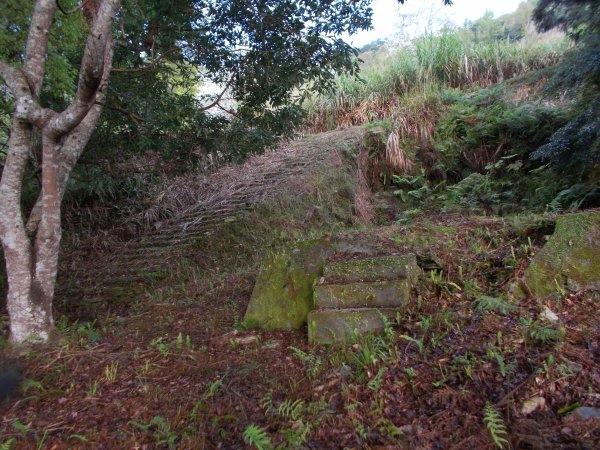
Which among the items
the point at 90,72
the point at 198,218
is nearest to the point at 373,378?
the point at 90,72

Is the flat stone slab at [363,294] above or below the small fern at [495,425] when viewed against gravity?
above

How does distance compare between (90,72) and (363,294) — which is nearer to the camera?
(90,72)

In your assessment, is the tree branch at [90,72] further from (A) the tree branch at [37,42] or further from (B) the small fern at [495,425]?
(B) the small fern at [495,425]

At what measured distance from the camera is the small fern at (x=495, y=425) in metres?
1.92

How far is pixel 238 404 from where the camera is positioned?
2533 mm

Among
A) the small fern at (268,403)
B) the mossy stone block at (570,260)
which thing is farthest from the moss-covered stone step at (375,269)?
the small fern at (268,403)

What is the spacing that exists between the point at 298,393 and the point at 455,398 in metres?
0.87

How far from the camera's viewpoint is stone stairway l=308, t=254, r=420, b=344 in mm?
3033

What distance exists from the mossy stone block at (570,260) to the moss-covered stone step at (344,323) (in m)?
1.00

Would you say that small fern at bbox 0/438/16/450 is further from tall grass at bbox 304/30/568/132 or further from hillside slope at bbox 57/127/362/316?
tall grass at bbox 304/30/568/132

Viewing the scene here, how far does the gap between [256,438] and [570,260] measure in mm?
2397

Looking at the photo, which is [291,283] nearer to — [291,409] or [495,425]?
[291,409]

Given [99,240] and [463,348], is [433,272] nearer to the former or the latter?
[463,348]

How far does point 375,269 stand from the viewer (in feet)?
11.0
